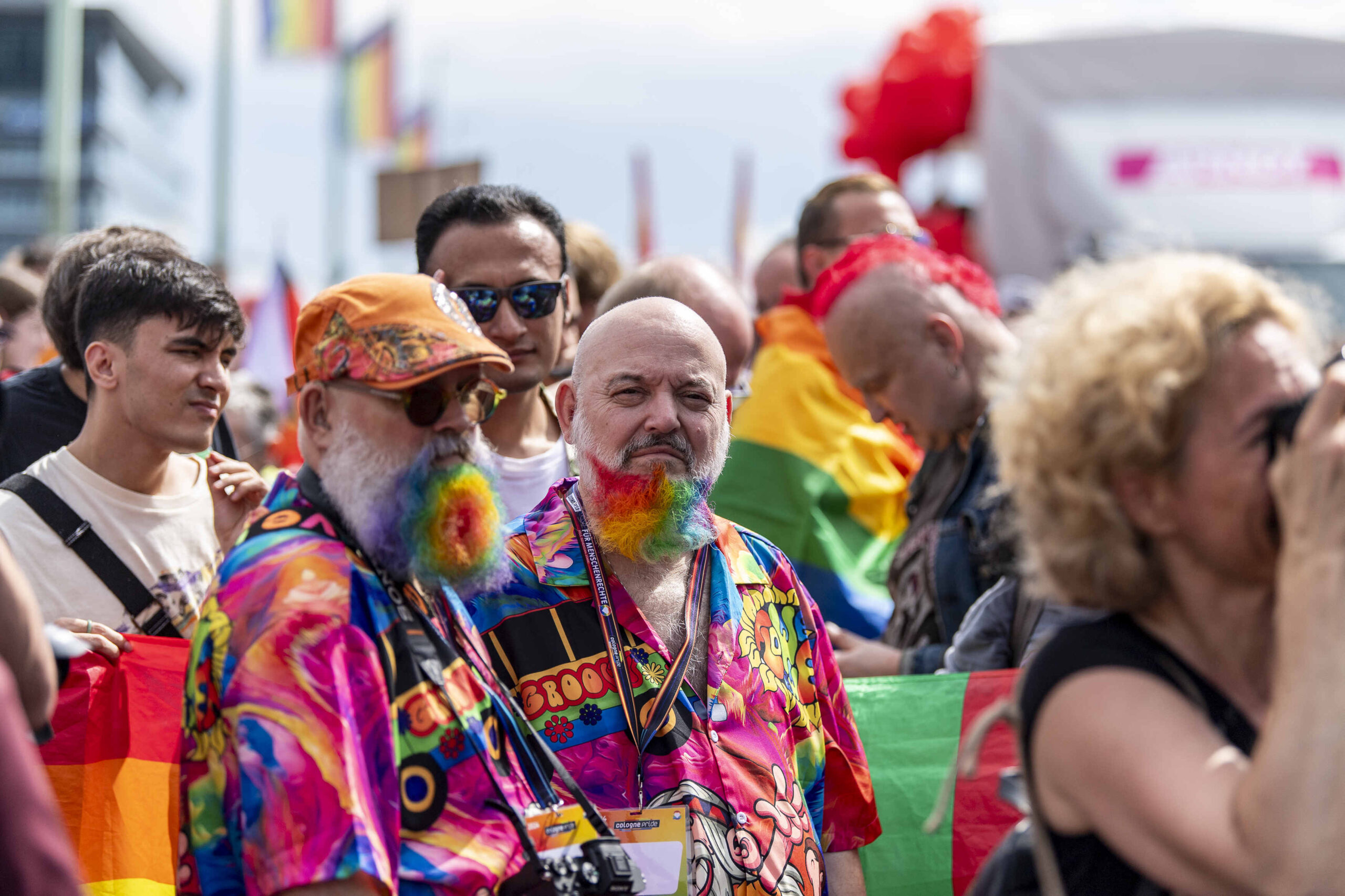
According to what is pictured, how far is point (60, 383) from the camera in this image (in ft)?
12.6

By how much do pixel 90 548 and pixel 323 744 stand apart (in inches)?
54.4

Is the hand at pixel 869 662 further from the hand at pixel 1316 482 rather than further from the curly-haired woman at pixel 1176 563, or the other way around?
the hand at pixel 1316 482

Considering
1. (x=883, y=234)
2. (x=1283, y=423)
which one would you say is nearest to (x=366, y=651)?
(x=1283, y=423)

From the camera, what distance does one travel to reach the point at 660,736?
271 cm

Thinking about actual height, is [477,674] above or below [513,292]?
below

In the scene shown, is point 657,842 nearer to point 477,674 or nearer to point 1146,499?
point 477,674

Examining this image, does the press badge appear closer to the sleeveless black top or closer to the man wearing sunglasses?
the sleeveless black top

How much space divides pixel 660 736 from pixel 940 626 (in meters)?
1.31

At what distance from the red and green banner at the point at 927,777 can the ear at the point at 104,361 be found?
81.3 inches

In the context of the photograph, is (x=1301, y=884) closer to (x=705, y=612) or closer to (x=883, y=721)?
(x=705, y=612)

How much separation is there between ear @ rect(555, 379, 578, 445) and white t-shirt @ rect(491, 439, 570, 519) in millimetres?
507

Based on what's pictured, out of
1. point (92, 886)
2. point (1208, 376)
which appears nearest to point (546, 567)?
point (92, 886)

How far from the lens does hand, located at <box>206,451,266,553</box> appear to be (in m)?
3.24

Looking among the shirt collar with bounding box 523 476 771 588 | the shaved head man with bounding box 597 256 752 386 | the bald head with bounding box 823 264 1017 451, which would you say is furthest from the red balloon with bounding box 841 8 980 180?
the shirt collar with bounding box 523 476 771 588
